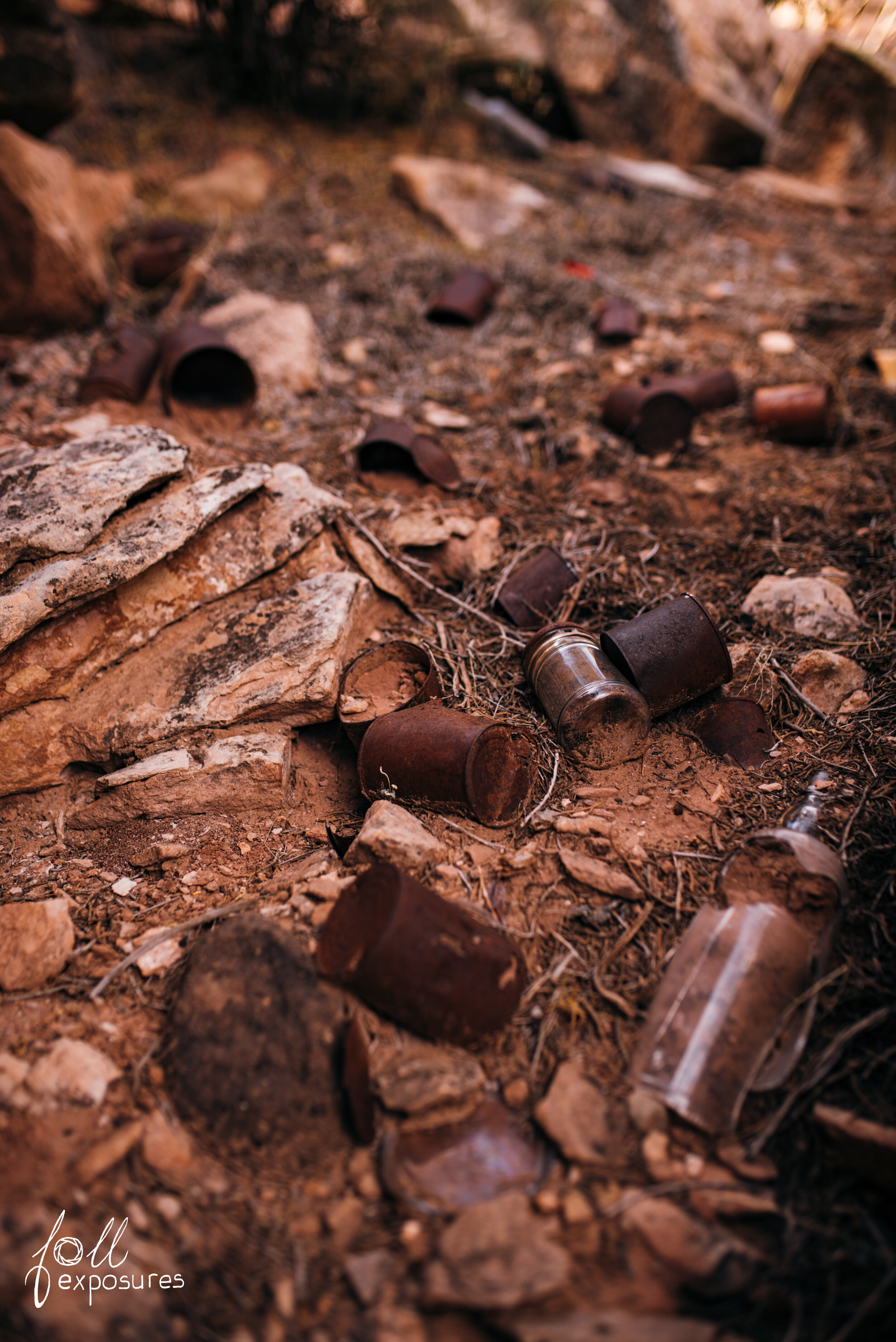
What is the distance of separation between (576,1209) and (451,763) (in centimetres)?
106

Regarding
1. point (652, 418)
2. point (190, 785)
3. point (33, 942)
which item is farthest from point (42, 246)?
point (33, 942)

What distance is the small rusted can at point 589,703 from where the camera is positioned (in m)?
A: 2.27

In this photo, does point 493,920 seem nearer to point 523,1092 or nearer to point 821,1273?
point 523,1092

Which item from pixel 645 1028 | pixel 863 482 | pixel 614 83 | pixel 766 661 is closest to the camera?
pixel 645 1028

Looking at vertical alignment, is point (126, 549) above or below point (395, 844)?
above

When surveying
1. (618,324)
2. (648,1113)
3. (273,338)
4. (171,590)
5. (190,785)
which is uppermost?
(618,324)

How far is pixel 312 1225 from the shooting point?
1.47m

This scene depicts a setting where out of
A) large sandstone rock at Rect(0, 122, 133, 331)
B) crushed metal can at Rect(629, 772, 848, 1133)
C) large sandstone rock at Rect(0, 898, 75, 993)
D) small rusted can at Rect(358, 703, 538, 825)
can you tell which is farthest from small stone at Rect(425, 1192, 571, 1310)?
large sandstone rock at Rect(0, 122, 133, 331)

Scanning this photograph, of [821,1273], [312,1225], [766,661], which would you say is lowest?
[312,1225]

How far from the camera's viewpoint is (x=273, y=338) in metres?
4.21

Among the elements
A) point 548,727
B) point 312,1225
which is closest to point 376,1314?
point 312,1225

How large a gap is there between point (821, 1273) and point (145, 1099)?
142cm

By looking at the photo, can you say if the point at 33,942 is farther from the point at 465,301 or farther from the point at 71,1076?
the point at 465,301

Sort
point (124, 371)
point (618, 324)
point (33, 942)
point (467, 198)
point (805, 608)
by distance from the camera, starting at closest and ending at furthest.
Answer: point (33, 942)
point (805, 608)
point (124, 371)
point (618, 324)
point (467, 198)
